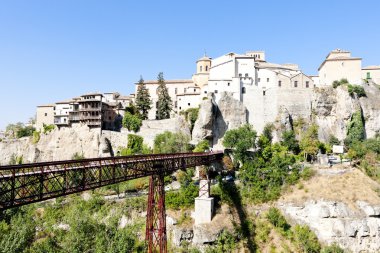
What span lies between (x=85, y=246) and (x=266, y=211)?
22.1m

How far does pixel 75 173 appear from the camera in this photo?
16.0 metres

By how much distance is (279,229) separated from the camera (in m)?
34.9

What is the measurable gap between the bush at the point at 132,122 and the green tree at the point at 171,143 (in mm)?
4338

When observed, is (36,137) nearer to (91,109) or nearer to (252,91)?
(91,109)

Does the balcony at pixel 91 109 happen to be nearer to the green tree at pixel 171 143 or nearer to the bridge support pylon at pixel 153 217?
the green tree at pixel 171 143

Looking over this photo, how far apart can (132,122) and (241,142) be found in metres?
19.0

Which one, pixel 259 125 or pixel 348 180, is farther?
pixel 259 125

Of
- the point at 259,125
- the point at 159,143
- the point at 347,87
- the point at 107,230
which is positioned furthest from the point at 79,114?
the point at 347,87

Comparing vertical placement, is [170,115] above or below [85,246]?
above

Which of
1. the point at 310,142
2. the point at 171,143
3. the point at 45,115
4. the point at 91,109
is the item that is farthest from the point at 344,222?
the point at 45,115

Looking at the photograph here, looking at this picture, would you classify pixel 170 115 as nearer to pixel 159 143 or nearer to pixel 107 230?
pixel 159 143

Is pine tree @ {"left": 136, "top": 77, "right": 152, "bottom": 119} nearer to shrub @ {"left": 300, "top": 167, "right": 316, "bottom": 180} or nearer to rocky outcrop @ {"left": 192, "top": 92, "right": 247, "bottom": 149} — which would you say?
rocky outcrop @ {"left": 192, "top": 92, "right": 247, "bottom": 149}

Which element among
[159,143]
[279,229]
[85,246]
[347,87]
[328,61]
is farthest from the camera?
[328,61]

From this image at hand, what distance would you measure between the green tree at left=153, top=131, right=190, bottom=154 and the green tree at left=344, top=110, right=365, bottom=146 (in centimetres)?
2548
